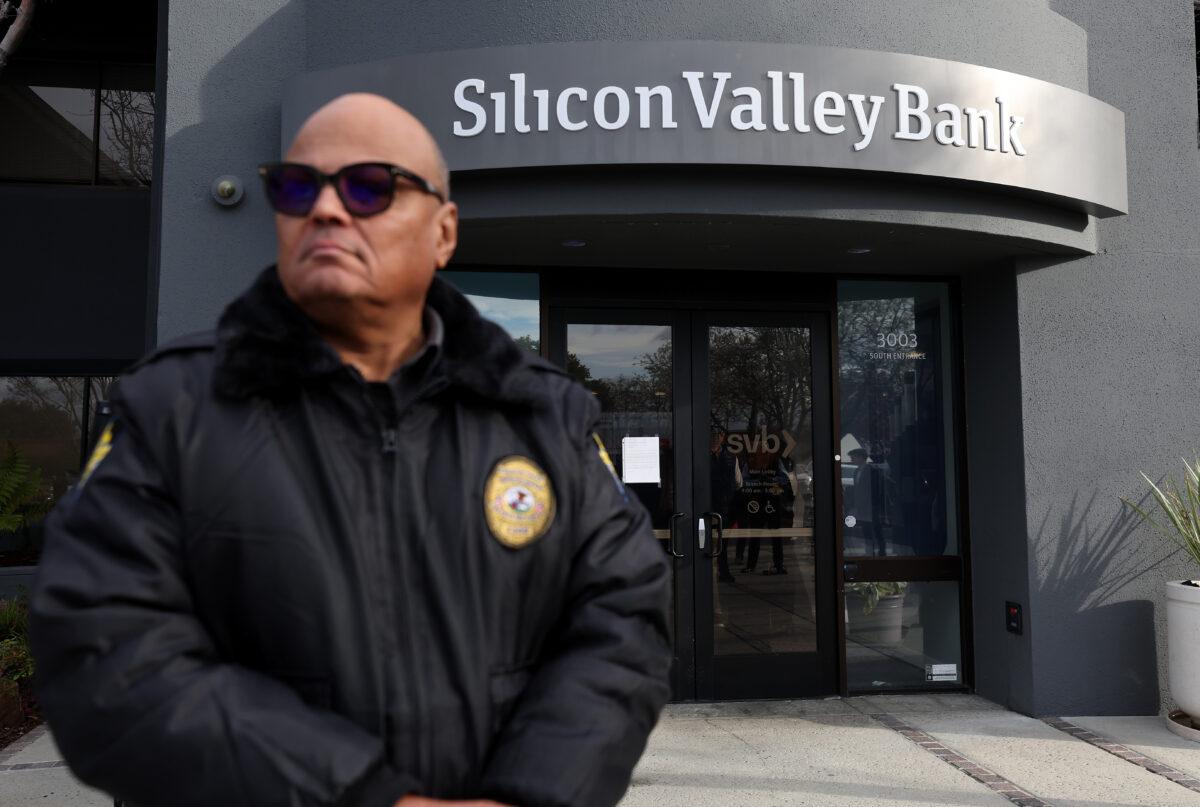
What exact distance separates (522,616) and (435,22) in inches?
181

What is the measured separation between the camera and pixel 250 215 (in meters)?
5.39

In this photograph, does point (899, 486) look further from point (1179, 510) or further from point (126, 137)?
point (126, 137)

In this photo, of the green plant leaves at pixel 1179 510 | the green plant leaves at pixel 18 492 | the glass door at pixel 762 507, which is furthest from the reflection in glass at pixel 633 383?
the green plant leaves at pixel 18 492

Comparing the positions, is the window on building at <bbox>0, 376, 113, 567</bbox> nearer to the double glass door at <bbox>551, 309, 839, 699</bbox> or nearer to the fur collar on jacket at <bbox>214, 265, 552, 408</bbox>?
the double glass door at <bbox>551, 309, 839, 699</bbox>

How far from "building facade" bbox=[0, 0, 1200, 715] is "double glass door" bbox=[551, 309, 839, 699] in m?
0.02

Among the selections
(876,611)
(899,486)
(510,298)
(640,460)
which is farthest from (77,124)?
(876,611)

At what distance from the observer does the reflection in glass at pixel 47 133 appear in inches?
303

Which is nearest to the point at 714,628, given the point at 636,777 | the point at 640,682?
the point at 636,777

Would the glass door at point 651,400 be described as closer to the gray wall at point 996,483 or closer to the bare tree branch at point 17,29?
the gray wall at point 996,483

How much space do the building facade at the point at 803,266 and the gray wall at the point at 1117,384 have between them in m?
0.02

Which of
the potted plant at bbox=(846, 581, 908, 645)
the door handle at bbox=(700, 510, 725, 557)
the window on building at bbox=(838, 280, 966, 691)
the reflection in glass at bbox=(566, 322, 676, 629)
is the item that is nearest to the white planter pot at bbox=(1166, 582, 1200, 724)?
the window on building at bbox=(838, 280, 966, 691)

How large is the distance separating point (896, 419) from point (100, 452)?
610cm

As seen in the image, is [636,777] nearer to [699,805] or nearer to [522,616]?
[699,805]

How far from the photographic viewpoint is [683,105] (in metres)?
4.89
